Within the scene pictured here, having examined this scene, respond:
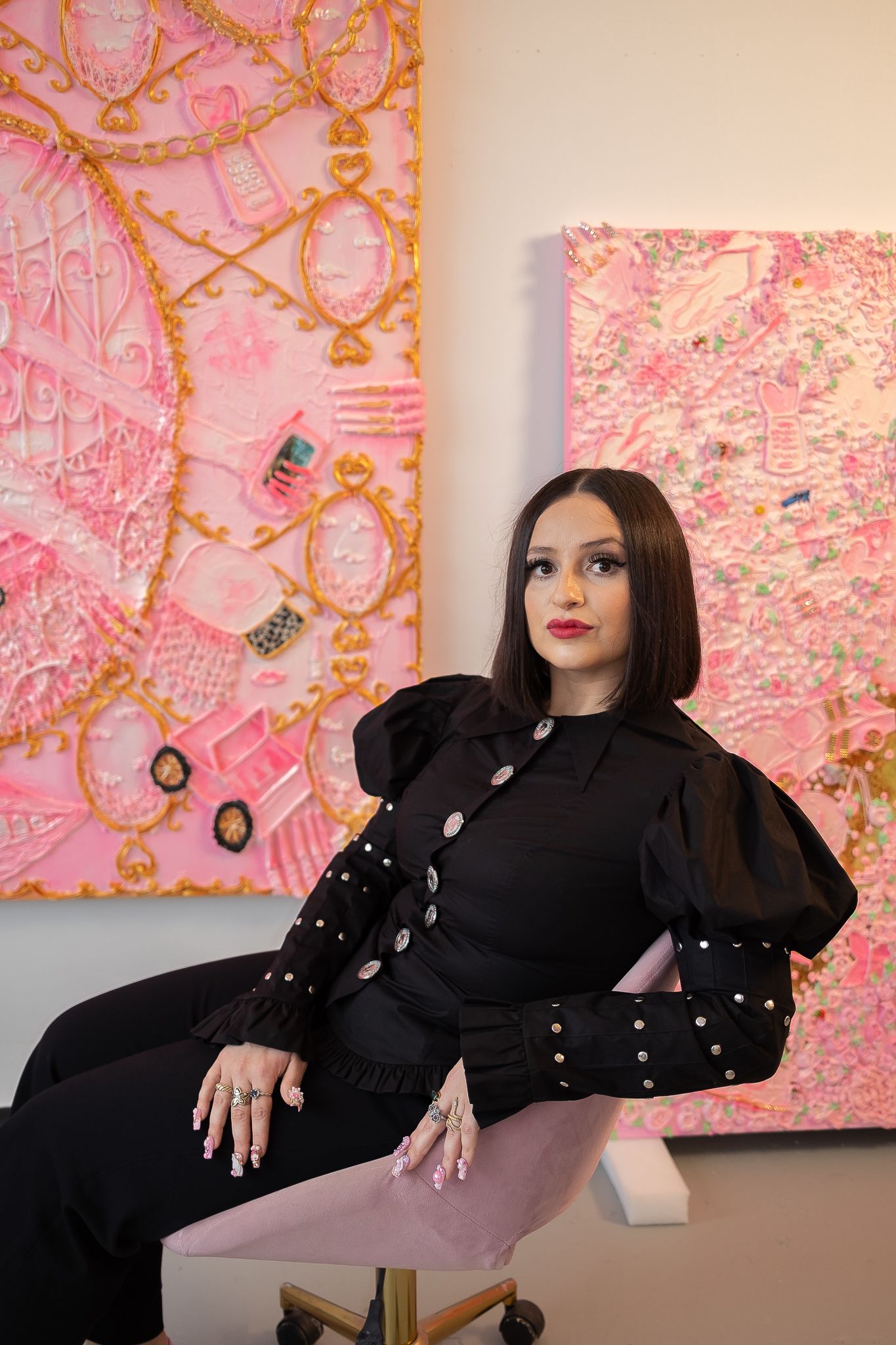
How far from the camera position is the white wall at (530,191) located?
2.10 metres

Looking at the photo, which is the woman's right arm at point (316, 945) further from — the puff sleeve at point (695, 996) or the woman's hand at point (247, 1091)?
the puff sleeve at point (695, 996)

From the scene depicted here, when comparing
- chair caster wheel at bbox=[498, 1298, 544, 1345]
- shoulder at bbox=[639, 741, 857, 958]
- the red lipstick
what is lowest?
chair caster wheel at bbox=[498, 1298, 544, 1345]

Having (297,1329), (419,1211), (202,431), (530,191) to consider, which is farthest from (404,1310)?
(530,191)

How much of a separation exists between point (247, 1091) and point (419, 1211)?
242 mm

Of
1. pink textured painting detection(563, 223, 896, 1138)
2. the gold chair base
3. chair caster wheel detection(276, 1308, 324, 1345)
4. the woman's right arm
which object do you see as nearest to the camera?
the woman's right arm

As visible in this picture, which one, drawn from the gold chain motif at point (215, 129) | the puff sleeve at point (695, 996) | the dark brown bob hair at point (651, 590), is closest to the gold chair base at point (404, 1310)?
the puff sleeve at point (695, 996)

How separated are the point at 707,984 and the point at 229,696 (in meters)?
1.24

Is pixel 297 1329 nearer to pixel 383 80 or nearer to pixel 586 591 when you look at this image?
pixel 586 591

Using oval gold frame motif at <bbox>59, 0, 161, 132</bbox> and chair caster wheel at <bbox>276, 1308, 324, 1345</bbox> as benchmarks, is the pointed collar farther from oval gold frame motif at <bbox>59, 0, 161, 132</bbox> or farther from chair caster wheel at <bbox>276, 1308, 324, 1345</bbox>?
oval gold frame motif at <bbox>59, 0, 161, 132</bbox>

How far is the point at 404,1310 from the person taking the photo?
4.79 feet

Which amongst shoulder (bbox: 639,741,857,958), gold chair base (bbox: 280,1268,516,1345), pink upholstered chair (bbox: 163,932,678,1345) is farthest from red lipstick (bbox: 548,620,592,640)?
gold chair base (bbox: 280,1268,516,1345)

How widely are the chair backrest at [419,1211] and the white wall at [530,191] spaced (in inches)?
41.7

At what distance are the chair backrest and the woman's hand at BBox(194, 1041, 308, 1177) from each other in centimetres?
7

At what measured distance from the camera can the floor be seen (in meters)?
1.73
